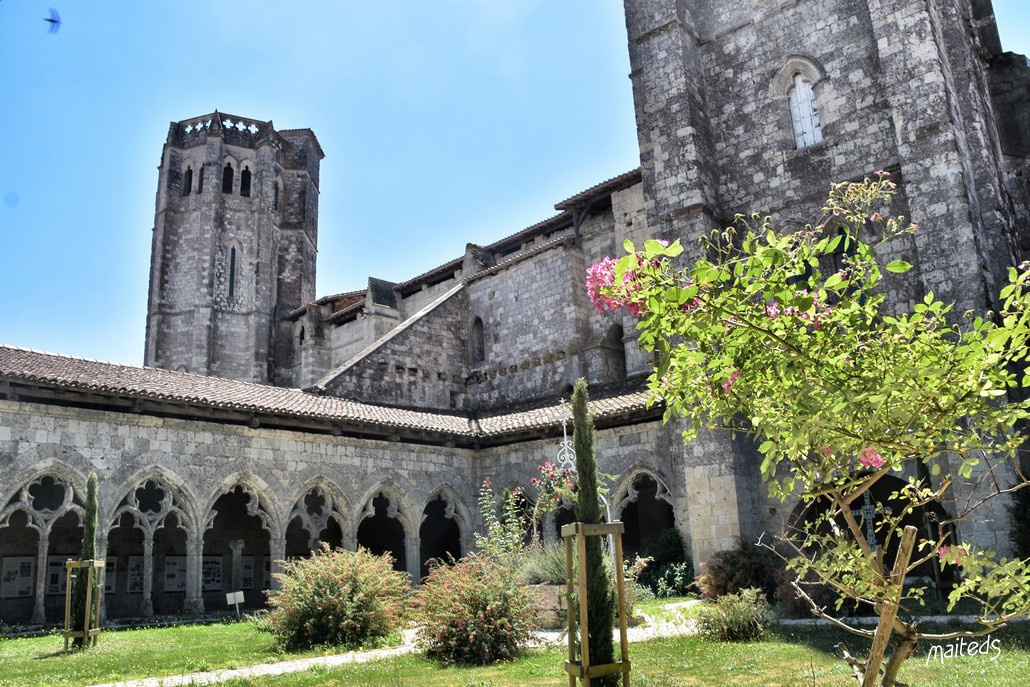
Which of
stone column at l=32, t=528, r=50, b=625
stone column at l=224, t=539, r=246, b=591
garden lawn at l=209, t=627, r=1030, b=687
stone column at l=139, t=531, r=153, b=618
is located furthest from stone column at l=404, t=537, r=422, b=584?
garden lawn at l=209, t=627, r=1030, b=687

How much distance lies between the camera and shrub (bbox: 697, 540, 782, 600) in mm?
13445

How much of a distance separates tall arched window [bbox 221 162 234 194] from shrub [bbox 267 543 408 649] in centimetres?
2883

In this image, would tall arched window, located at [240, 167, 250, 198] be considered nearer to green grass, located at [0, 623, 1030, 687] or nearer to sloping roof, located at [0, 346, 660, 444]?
sloping roof, located at [0, 346, 660, 444]

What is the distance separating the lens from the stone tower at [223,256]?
113ft

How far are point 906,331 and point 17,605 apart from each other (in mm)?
18023

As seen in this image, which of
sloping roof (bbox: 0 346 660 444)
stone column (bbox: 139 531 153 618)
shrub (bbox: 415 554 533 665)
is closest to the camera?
shrub (bbox: 415 554 533 665)

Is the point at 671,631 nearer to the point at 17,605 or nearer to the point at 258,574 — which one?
the point at 258,574

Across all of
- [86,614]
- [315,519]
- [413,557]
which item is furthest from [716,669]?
[413,557]

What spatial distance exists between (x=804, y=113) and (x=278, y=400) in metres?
12.9

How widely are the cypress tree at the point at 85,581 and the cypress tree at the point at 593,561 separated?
296 inches

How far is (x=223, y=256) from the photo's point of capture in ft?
117

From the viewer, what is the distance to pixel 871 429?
377cm

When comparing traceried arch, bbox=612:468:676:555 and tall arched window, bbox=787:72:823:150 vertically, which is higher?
tall arched window, bbox=787:72:823:150

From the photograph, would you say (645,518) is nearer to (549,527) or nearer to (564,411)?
(549,527)
